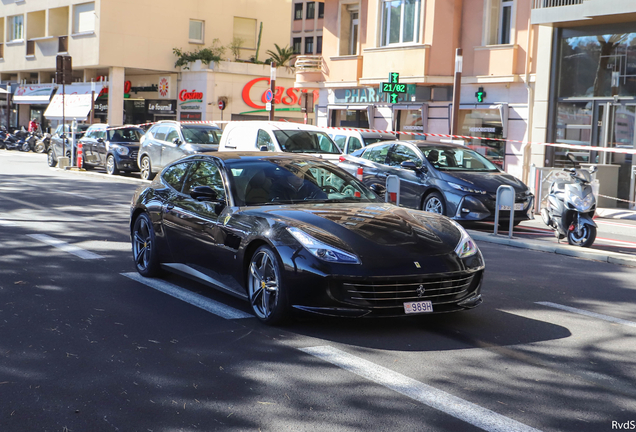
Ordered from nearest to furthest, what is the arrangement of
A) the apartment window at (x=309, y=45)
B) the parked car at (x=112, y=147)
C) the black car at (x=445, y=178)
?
1. the black car at (x=445, y=178)
2. the parked car at (x=112, y=147)
3. the apartment window at (x=309, y=45)

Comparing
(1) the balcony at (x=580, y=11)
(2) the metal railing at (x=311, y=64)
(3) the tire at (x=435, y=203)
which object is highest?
(1) the balcony at (x=580, y=11)

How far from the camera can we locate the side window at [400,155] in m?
15.0

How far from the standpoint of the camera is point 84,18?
4434cm

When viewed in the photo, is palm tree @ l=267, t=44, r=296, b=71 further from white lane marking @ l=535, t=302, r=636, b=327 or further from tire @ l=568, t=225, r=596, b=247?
white lane marking @ l=535, t=302, r=636, b=327

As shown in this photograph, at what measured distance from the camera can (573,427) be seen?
13.4 ft

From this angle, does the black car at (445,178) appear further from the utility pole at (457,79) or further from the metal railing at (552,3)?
the metal railing at (552,3)

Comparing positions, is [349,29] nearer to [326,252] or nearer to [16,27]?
[326,252]

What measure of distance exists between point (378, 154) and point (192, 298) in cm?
920

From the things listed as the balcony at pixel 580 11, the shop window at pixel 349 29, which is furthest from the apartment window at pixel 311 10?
the balcony at pixel 580 11

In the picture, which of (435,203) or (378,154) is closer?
(435,203)

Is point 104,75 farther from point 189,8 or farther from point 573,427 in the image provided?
point 573,427

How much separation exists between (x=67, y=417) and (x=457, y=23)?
23.5 metres

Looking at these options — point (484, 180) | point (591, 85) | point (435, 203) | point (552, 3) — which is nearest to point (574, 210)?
point (484, 180)

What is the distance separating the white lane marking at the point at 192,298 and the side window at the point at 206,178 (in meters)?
0.93
